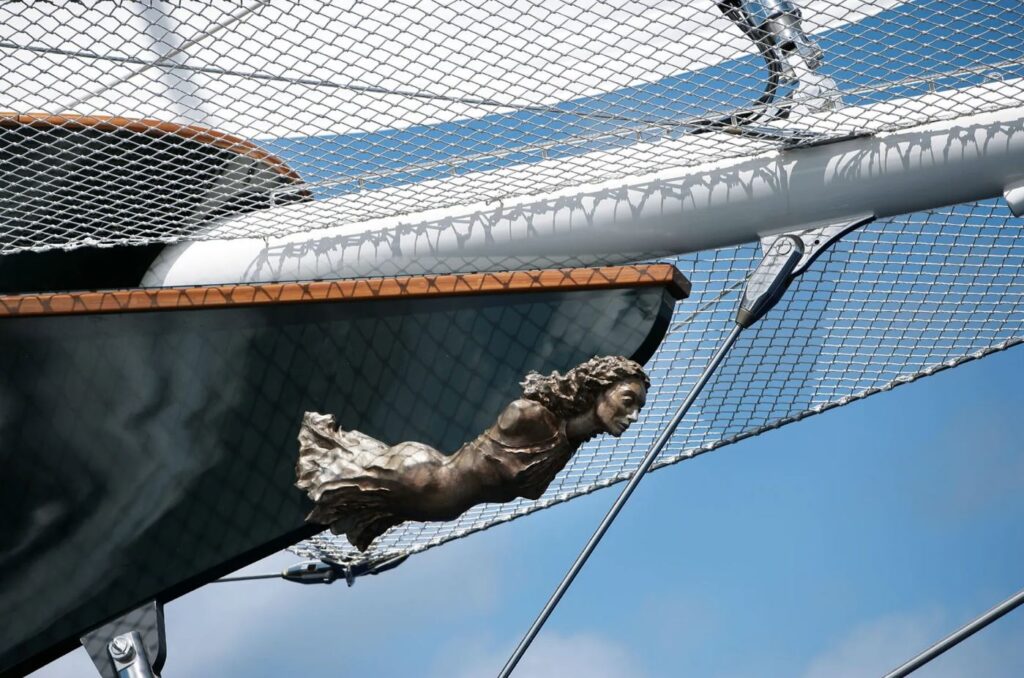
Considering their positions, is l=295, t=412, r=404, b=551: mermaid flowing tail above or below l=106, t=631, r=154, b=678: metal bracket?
above

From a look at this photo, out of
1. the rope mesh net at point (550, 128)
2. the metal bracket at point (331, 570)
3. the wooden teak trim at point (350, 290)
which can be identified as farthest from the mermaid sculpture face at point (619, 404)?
the metal bracket at point (331, 570)

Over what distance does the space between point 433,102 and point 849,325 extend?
582 mm

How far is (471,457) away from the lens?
1.40 meters

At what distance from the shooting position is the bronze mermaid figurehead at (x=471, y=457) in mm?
1356

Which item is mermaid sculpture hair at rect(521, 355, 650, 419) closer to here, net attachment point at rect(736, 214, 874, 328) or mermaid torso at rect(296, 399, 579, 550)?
mermaid torso at rect(296, 399, 579, 550)

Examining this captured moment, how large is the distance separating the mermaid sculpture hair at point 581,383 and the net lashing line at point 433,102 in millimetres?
284

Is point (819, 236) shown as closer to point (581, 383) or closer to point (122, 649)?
point (581, 383)

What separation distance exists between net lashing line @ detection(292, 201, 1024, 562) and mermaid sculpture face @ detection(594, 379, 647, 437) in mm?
403

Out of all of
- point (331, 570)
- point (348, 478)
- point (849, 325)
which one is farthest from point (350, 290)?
point (331, 570)

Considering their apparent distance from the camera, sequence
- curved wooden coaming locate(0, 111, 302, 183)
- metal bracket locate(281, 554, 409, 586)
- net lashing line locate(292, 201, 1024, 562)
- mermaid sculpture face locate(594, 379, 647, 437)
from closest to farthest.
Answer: mermaid sculpture face locate(594, 379, 647, 437) < curved wooden coaming locate(0, 111, 302, 183) < net lashing line locate(292, 201, 1024, 562) < metal bracket locate(281, 554, 409, 586)

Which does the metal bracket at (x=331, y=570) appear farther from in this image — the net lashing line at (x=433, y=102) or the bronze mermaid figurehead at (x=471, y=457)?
the bronze mermaid figurehead at (x=471, y=457)

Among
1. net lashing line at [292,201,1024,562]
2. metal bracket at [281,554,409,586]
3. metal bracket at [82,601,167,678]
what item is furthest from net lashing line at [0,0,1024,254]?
metal bracket at [281,554,409,586]

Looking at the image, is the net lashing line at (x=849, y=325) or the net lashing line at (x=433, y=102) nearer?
the net lashing line at (x=433, y=102)

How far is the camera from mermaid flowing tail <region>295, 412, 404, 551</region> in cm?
143
